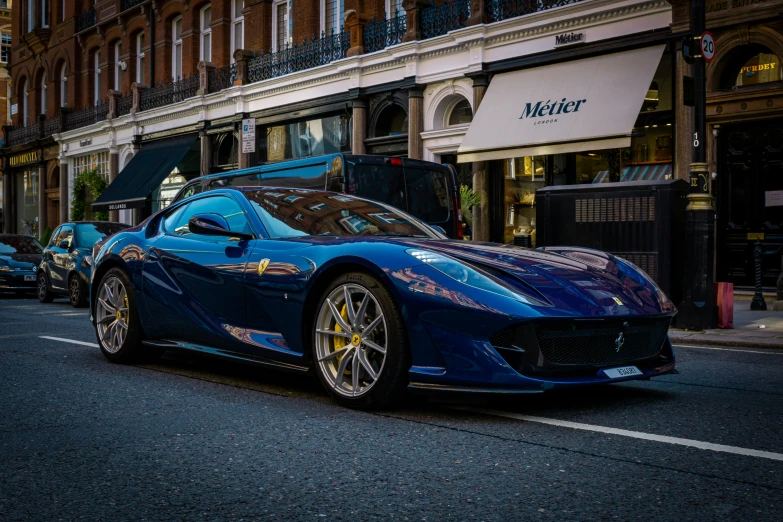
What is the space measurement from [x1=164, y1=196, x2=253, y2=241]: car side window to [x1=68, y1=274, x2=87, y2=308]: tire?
969cm

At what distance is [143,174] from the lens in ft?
101

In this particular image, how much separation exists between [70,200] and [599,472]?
122ft

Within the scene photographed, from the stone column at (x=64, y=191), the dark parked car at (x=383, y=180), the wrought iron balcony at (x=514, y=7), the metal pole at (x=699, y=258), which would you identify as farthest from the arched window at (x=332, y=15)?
the stone column at (x=64, y=191)

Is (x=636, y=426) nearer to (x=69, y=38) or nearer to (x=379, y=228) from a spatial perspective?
(x=379, y=228)

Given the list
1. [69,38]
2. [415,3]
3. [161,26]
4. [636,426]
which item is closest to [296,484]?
[636,426]

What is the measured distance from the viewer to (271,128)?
88.9ft

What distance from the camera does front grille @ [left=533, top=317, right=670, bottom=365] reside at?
15.2 ft

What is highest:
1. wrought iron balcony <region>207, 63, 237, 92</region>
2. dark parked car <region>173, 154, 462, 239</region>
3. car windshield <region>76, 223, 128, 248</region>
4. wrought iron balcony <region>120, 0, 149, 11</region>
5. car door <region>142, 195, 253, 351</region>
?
wrought iron balcony <region>120, 0, 149, 11</region>

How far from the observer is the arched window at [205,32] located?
30594 millimetres

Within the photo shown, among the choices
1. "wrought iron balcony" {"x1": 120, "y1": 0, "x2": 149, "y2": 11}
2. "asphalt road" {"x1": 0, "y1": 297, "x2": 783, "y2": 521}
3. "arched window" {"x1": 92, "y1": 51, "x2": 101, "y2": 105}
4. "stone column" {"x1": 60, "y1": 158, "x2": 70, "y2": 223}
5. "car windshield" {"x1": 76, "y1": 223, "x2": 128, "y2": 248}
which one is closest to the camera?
"asphalt road" {"x1": 0, "y1": 297, "x2": 783, "y2": 521}

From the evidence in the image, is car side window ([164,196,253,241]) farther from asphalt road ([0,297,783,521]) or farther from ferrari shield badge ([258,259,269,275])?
asphalt road ([0,297,783,521])

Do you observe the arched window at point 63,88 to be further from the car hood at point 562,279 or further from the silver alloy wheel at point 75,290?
the car hood at point 562,279

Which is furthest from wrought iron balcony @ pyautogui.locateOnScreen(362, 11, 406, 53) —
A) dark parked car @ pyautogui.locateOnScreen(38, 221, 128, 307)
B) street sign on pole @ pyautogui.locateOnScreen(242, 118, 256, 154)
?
dark parked car @ pyautogui.locateOnScreen(38, 221, 128, 307)

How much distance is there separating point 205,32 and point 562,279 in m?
27.9
